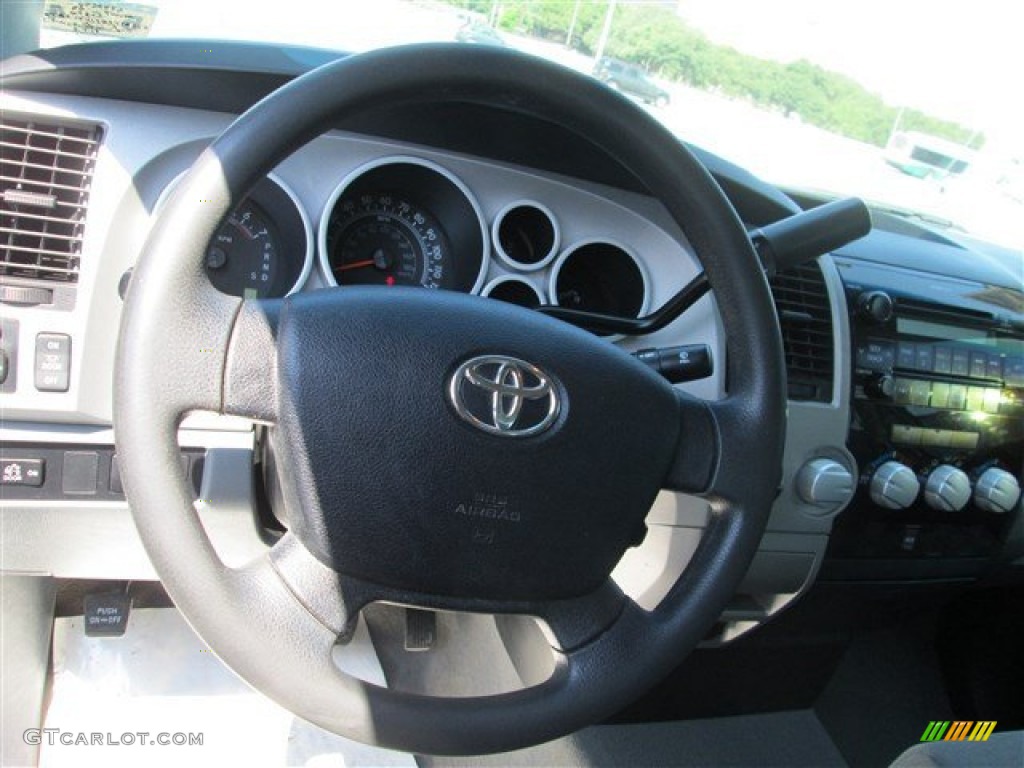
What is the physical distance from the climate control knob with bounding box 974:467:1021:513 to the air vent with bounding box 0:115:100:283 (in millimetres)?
1636

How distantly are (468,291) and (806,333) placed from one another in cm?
61

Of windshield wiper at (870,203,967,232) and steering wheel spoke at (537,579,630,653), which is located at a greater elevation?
windshield wiper at (870,203,967,232)

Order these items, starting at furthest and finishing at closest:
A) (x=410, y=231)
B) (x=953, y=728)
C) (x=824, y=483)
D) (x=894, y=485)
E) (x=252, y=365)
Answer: (x=953, y=728)
(x=894, y=485)
(x=824, y=483)
(x=410, y=231)
(x=252, y=365)

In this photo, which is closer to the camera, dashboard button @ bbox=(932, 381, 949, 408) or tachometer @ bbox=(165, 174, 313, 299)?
tachometer @ bbox=(165, 174, 313, 299)

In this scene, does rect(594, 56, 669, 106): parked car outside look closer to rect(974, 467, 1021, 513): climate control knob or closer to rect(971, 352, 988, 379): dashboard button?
rect(971, 352, 988, 379): dashboard button

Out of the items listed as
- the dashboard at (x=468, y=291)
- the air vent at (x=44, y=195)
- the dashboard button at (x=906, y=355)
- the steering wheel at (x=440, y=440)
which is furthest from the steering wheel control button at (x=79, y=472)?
the dashboard button at (x=906, y=355)

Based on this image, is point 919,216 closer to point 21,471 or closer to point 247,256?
point 247,256

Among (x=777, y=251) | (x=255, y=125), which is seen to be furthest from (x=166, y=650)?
(x=777, y=251)

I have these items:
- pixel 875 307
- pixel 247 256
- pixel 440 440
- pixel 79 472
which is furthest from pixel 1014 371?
pixel 79 472

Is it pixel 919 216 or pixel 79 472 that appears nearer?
pixel 79 472

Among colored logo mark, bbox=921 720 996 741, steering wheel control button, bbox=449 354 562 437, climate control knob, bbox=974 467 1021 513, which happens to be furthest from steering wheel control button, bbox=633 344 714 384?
colored logo mark, bbox=921 720 996 741

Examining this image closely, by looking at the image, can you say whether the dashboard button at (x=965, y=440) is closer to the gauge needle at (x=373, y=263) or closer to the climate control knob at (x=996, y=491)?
the climate control knob at (x=996, y=491)

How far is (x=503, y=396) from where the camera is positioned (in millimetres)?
920

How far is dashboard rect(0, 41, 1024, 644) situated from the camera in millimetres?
1121
